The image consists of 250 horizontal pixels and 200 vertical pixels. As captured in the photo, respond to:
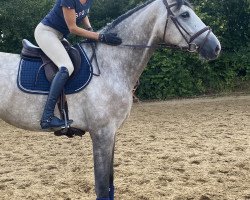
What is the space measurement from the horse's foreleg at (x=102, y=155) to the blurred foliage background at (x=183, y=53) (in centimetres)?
1087

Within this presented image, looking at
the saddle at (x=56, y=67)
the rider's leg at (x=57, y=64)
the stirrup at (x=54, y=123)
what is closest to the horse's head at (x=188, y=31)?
the saddle at (x=56, y=67)

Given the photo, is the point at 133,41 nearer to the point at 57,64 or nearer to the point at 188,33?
the point at 188,33

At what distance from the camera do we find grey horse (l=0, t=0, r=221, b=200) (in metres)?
4.14

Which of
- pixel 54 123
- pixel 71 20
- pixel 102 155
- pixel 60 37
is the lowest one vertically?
pixel 102 155

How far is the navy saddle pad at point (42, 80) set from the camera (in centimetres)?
419

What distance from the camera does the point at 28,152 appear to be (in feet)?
26.4

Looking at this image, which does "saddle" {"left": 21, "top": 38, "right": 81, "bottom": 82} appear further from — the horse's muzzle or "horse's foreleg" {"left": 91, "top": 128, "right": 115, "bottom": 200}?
the horse's muzzle

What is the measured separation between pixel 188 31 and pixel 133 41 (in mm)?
619

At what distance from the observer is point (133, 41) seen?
436 centimetres

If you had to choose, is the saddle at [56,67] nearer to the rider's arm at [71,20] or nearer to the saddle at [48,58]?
the saddle at [48,58]

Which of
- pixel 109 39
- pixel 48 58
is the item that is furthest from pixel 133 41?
pixel 48 58

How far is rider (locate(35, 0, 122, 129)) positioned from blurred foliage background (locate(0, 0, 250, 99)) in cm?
1066

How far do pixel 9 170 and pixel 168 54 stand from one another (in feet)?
30.7

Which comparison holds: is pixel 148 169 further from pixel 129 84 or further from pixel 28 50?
pixel 28 50
